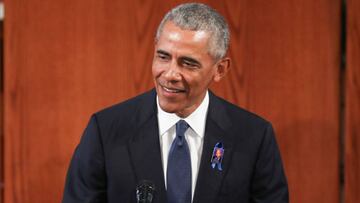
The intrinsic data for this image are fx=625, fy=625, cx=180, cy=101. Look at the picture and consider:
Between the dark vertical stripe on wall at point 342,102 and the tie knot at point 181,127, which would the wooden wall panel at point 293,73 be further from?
the tie knot at point 181,127

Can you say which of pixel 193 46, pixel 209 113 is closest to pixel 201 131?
pixel 209 113

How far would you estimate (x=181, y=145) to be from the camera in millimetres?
1671

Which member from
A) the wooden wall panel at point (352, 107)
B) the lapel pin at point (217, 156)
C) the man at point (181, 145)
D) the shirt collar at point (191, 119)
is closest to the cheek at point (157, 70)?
the man at point (181, 145)

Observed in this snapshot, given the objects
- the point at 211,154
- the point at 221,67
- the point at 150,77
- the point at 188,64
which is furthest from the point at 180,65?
the point at 150,77

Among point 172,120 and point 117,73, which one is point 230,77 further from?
point 172,120

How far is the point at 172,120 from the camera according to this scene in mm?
1704

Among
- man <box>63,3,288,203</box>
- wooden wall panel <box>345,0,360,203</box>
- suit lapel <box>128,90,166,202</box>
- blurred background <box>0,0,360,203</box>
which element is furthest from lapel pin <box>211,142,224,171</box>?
wooden wall panel <box>345,0,360,203</box>

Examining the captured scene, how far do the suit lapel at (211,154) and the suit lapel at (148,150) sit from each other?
106 millimetres

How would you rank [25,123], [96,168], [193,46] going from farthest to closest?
1. [25,123]
2. [96,168]
3. [193,46]

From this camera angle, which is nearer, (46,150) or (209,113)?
(209,113)

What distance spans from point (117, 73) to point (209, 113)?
1.78 ft

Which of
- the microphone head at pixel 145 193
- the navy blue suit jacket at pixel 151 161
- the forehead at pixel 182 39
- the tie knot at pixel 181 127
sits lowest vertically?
the microphone head at pixel 145 193

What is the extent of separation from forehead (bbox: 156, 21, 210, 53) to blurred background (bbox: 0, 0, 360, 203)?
0.64 m

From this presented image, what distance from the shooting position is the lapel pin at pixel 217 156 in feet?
5.56
